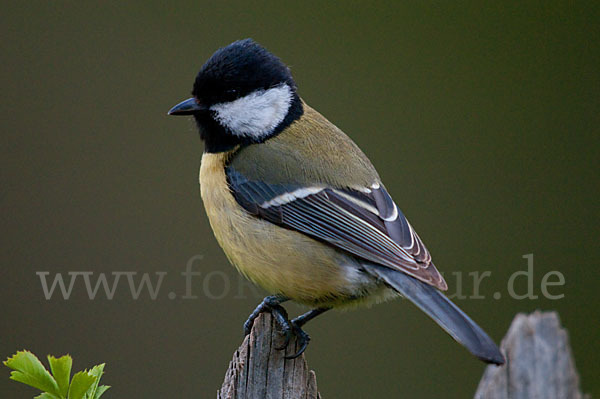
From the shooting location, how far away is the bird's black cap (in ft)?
7.32

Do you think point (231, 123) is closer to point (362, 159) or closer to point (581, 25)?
point (362, 159)

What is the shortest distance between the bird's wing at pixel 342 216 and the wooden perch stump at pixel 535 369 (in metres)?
0.78

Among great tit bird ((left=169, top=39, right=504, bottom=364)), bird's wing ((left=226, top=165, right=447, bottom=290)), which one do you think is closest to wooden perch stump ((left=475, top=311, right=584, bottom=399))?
great tit bird ((left=169, top=39, right=504, bottom=364))

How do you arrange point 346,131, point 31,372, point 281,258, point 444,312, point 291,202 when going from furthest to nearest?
point 346,131 → point 291,202 → point 281,258 → point 444,312 → point 31,372

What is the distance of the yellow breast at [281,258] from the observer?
6.56 feet

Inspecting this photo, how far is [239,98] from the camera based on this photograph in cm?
228

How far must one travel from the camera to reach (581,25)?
3816 millimetres

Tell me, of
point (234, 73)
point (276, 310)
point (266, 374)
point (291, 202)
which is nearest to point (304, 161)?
point (291, 202)

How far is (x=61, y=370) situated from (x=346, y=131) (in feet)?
9.86

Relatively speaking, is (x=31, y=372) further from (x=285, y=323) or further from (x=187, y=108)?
(x=187, y=108)

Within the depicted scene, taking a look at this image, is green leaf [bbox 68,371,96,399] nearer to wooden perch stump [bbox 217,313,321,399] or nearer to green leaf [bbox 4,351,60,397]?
green leaf [bbox 4,351,60,397]

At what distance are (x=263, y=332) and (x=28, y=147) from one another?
2.74 m

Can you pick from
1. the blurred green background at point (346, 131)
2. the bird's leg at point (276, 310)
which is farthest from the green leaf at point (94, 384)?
the blurred green background at point (346, 131)

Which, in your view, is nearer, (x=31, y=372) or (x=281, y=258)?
(x=31, y=372)
